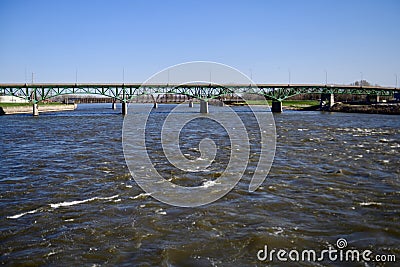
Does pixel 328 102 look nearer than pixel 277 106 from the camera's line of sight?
No

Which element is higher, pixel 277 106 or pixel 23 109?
pixel 277 106

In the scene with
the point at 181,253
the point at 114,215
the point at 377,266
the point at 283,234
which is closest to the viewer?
the point at 377,266

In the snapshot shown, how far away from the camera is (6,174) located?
16203 millimetres

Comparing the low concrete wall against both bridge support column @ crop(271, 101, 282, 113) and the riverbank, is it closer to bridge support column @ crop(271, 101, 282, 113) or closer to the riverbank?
bridge support column @ crop(271, 101, 282, 113)

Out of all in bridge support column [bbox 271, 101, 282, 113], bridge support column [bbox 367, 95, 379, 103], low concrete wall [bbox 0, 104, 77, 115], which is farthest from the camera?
bridge support column [bbox 367, 95, 379, 103]

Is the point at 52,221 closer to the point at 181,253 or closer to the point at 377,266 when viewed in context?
the point at 181,253

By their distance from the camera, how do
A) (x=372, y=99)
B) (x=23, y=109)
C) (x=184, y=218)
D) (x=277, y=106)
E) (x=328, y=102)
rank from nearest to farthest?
(x=184, y=218), (x=23, y=109), (x=277, y=106), (x=328, y=102), (x=372, y=99)

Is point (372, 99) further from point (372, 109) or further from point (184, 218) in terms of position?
point (184, 218)

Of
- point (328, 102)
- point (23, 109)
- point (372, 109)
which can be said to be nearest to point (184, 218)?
point (372, 109)

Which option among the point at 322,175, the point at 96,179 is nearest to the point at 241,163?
the point at 322,175

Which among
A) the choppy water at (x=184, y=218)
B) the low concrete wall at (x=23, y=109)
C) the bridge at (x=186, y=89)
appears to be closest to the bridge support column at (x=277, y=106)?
the bridge at (x=186, y=89)

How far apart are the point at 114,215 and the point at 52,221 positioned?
1.69m

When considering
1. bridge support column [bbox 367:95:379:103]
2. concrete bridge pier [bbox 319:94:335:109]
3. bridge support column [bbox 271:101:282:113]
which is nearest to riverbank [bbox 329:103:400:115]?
concrete bridge pier [bbox 319:94:335:109]

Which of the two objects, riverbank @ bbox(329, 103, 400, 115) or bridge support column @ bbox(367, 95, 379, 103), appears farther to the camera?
bridge support column @ bbox(367, 95, 379, 103)
